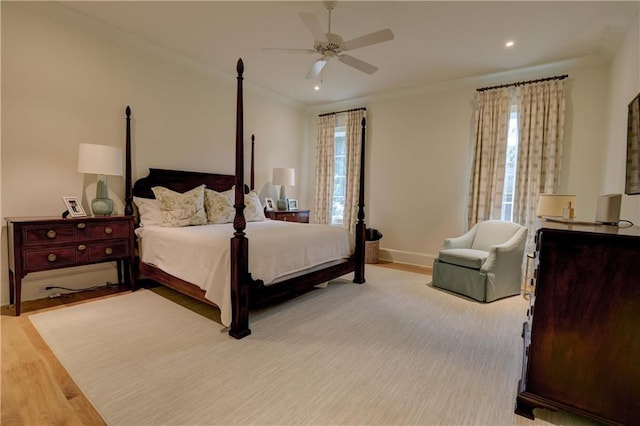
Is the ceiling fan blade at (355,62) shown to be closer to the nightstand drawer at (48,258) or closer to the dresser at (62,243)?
the dresser at (62,243)

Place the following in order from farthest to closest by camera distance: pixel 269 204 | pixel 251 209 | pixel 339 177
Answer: pixel 339 177, pixel 269 204, pixel 251 209

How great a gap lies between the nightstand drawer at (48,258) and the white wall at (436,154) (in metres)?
4.32

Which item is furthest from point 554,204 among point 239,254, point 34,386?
point 34,386

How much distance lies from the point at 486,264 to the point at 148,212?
395cm

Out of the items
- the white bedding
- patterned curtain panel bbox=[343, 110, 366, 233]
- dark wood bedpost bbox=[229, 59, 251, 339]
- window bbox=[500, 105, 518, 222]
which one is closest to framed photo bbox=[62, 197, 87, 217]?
the white bedding

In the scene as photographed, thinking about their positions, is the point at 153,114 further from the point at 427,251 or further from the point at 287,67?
the point at 427,251

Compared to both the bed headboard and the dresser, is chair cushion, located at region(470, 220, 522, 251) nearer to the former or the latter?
the bed headboard

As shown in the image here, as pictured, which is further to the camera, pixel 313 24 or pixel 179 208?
pixel 179 208

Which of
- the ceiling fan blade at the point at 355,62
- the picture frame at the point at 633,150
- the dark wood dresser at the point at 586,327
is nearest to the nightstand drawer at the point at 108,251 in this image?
the ceiling fan blade at the point at 355,62

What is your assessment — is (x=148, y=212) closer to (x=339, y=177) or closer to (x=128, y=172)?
(x=128, y=172)

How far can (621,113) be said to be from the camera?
9.91 feet

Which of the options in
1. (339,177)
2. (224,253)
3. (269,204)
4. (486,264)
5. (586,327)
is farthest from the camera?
(339,177)

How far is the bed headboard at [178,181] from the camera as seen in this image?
3763mm

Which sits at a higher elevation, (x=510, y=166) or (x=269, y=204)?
(x=510, y=166)
